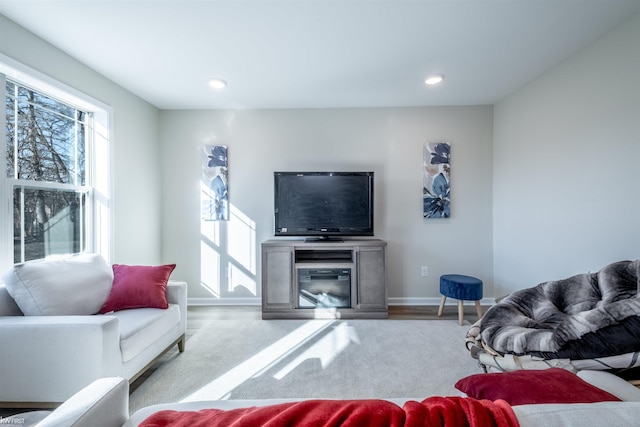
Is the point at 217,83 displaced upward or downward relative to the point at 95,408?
upward

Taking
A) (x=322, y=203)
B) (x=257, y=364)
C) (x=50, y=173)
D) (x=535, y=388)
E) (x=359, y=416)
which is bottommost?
(x=257, y=364)

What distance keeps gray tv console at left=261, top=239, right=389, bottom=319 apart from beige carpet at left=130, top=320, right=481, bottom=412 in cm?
14

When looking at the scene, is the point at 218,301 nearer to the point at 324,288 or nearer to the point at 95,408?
the point at 324,288

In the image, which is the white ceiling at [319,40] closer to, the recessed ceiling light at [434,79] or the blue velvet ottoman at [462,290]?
the recessed ceiling light at [434,79]

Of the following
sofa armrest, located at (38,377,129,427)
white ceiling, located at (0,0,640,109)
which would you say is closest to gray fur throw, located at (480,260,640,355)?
white ceiling, located at (0,0,640,109)

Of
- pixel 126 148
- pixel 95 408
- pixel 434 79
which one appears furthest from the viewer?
pixel 126 148

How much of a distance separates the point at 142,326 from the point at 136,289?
14.9 inches

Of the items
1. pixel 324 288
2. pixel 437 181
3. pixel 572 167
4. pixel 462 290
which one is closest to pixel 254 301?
pixel 324 288

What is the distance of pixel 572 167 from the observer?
2256mm

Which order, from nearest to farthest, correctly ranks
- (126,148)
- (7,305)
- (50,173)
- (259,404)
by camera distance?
1. (259,404)
2. (7,305)
3. (50,173)
4. (126,148)

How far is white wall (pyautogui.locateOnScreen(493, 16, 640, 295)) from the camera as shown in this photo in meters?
1.84

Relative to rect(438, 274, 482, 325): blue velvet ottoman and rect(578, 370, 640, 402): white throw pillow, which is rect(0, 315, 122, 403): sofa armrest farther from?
rect(438, 274, 482, 325): blue velvet ottoman

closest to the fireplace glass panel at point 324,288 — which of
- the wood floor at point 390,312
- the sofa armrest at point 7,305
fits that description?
the wood floor at point 390,312

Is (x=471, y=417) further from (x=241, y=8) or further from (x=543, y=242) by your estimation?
(x=543, y=242)
